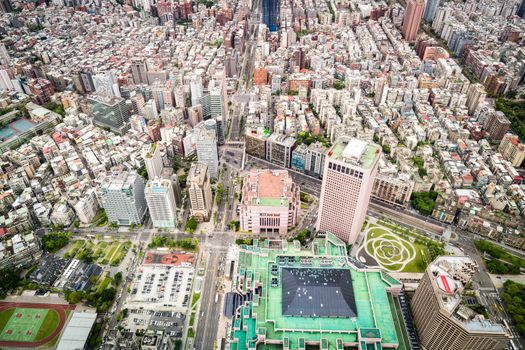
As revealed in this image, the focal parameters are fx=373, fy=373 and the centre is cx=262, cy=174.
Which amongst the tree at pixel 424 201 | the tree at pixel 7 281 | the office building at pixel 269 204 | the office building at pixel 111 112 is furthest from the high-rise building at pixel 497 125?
the tree at pixel 7 281

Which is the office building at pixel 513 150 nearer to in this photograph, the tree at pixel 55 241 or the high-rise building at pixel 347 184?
the high-rise building at pixel 347 184

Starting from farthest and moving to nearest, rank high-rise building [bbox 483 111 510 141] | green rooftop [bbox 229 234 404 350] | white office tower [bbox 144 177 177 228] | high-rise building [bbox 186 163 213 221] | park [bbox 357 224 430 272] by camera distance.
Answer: high-rise building [bbox 483 111 510 141]
high-rise building [bbox 186 163 213 221]
white office tower [bbox 144 177 177 228]
park [bbox 357 224 430 272]
green rooftop [bbox 229 234 404 350]

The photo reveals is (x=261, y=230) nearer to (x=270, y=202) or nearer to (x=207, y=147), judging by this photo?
(x=270, y=202)

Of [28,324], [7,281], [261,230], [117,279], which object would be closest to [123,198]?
[117,279]

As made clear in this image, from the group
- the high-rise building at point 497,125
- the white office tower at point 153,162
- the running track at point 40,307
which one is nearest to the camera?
the running track at point 40,307

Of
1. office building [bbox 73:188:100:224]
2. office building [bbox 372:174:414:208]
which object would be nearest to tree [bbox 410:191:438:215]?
office building [bbox 372:174:414:208]

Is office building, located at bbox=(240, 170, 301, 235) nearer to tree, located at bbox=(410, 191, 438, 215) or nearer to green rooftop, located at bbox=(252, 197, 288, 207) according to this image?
green rooftop, located at bbox=(252, 197, 288, 207)
